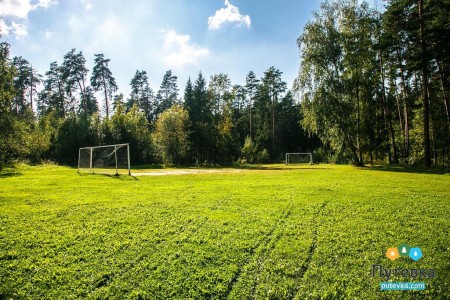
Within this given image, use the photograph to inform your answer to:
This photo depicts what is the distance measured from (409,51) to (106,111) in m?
49.9

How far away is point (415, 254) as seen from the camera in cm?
447

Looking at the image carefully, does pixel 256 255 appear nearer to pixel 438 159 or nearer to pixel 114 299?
pixel 114 299

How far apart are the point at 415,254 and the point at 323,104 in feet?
75.0

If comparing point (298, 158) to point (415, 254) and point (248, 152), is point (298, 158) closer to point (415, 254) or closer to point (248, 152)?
point (248, 152)

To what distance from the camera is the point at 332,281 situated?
3.67 meters

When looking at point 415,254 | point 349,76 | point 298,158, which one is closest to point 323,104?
point 349,76

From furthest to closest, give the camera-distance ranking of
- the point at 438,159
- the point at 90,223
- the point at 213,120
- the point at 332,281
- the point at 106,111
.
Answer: the point at 106,111, the point at 213,120, the point at 438,159, the point at 90,223, the point at 332,281

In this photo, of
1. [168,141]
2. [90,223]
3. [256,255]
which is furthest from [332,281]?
[168,141]

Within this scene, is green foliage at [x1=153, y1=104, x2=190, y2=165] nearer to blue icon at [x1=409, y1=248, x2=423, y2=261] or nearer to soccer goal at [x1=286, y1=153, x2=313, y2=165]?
soccer goal at [x1=286, y1=153, x2=313, y2=165]

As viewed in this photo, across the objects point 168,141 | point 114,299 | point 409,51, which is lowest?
point 114,299

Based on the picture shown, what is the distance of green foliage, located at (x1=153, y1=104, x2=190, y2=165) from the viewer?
34.2 meters

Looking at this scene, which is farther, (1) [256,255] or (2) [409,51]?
(2) [409,51]

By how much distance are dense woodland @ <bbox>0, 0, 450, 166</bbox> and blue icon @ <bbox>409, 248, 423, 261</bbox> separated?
63.9 ft

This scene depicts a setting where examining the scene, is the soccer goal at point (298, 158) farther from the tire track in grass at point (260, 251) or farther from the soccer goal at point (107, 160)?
the tire track in grass at point (260, 251)
